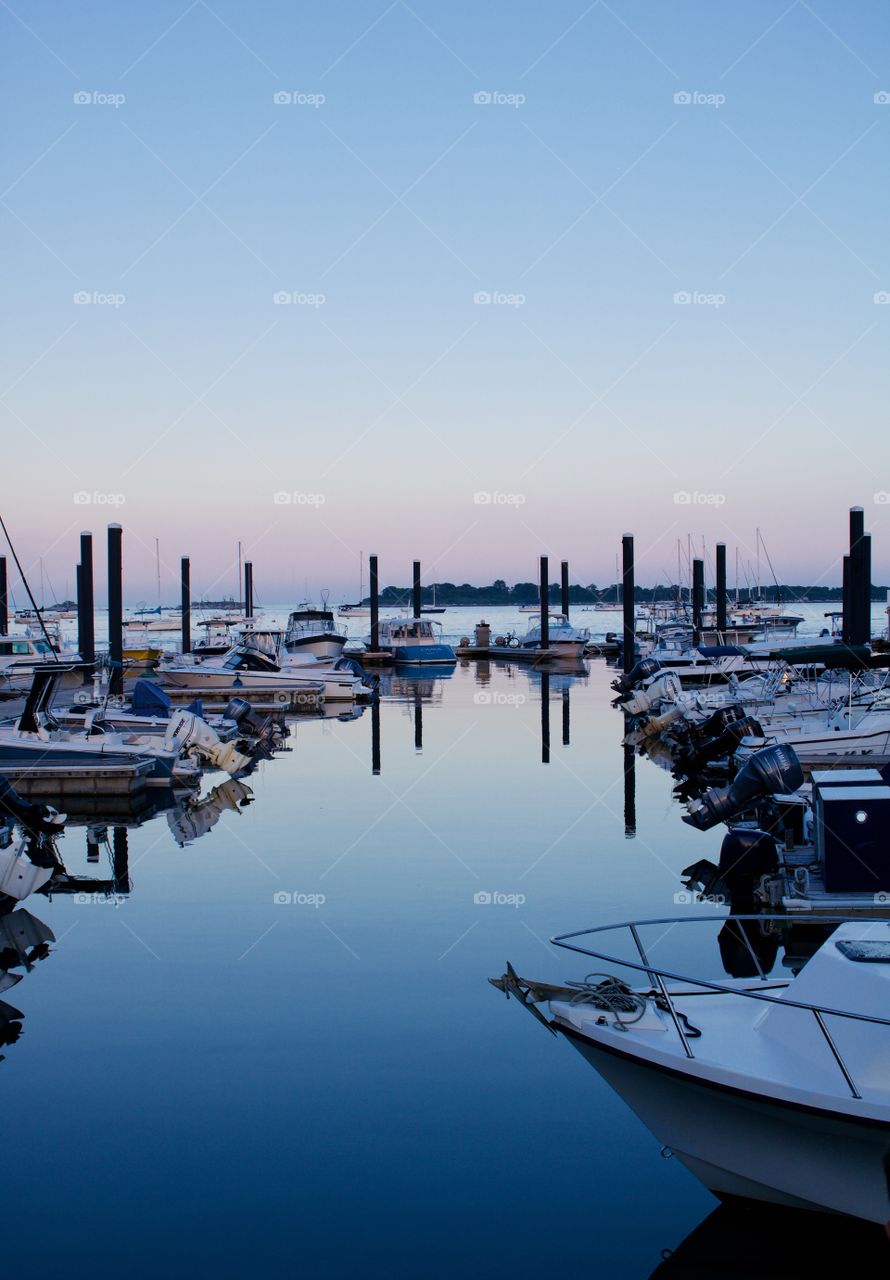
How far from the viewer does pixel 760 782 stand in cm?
1576

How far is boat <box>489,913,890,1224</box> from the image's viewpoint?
20.4 feet

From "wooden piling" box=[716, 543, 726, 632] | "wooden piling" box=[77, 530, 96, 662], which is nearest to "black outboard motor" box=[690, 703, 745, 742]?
"wooden piling" box=[77, 530, 96, 662]

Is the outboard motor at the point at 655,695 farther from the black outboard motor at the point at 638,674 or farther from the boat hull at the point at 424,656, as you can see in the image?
the boat hull at the point at 424,656

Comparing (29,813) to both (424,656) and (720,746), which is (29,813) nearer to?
(720,746)

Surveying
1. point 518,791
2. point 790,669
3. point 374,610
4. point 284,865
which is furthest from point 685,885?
point 374,610

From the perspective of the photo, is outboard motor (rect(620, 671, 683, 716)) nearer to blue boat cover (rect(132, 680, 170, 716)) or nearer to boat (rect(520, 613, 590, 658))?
blue boat cover (rect(132, 680, 170, 716))

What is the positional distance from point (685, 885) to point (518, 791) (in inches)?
284

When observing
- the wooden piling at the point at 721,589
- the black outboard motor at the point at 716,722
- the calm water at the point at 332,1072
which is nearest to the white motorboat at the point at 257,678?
the black outboard motor at the point at 716,722

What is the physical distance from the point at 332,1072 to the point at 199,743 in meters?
15.5

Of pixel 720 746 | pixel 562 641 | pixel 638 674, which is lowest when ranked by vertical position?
pixel 720 746

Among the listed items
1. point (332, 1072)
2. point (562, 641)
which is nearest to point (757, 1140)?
point (332, 1072)

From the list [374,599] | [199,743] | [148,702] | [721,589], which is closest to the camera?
[199,743]

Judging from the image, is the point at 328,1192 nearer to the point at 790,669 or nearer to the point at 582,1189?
the point at 582,1189

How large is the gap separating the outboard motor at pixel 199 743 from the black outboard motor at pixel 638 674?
54.0 feet
